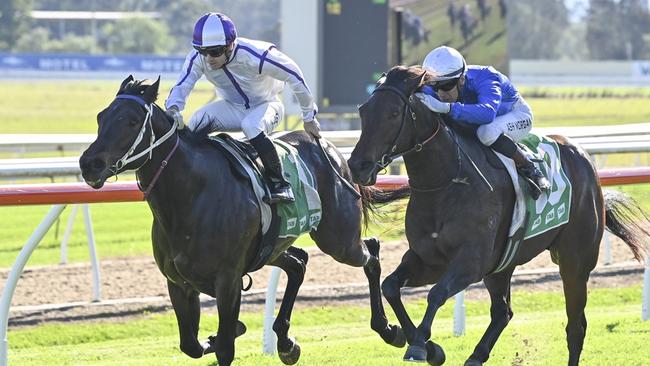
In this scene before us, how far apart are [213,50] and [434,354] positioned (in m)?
1.83

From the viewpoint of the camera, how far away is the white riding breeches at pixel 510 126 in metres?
6.00

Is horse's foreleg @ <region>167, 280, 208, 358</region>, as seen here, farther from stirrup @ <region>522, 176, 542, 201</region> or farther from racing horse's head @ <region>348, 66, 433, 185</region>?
stirrup @ <region>522, 176, 542, 201</region>

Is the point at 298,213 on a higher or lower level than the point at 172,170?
lower

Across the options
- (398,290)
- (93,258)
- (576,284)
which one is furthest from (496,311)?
(93,258)

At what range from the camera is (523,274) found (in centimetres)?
1034

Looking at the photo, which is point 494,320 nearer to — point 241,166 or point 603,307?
point 241,166

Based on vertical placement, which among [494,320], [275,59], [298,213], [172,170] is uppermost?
[275,59]

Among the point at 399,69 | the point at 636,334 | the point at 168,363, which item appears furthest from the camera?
the point at 636,334

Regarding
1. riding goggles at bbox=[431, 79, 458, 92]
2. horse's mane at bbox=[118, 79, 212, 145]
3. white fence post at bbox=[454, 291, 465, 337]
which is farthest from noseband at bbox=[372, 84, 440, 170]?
white fence post at bbox=[454, 291, 465, 337]

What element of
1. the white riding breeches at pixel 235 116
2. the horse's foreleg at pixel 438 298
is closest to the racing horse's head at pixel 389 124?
the horse's foreleg at pixel 438 298

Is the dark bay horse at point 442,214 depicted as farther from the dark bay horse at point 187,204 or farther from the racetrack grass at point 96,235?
the racetrack grass at point 96,235

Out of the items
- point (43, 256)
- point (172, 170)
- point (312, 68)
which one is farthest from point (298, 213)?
point (312, 68)

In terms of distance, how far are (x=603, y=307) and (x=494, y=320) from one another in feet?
10.5

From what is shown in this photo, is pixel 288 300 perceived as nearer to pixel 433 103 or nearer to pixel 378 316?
pixel 378 316
